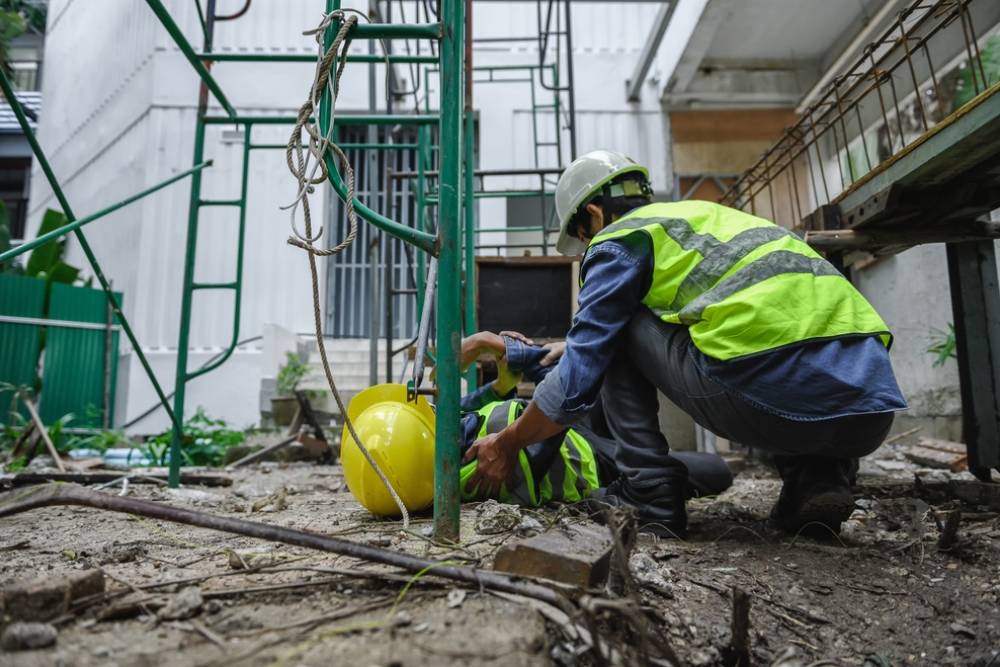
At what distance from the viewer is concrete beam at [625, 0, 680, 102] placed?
6.98 m

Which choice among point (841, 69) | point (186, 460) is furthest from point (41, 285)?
point (841, 69)

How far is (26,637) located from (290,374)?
20.0 feet

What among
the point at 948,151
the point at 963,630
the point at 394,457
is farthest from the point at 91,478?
the point at 948,151

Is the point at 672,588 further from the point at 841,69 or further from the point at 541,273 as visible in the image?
the point at 841,69

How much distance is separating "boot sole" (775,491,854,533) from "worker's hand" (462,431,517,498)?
994 millimetres

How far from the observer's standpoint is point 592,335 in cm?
208

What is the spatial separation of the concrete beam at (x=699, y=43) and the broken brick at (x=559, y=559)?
6.91 metres

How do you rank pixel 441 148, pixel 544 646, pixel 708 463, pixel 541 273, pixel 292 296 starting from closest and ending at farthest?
1. pixel 544 646
2. pixel 441 148
3. pixel 708 463
4. pixel 541 273
5. pixel 292 296

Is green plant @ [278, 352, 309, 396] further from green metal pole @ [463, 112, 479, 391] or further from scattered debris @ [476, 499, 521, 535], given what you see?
scattered debris @ [476, 499, 521, 535]

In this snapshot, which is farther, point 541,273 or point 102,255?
point 102,255

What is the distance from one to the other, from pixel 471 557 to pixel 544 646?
50 centimetres

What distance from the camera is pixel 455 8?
1.83 metres

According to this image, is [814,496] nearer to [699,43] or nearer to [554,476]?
[554,476]

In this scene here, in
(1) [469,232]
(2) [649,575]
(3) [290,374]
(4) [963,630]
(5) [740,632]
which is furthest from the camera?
(3) [290,374]
